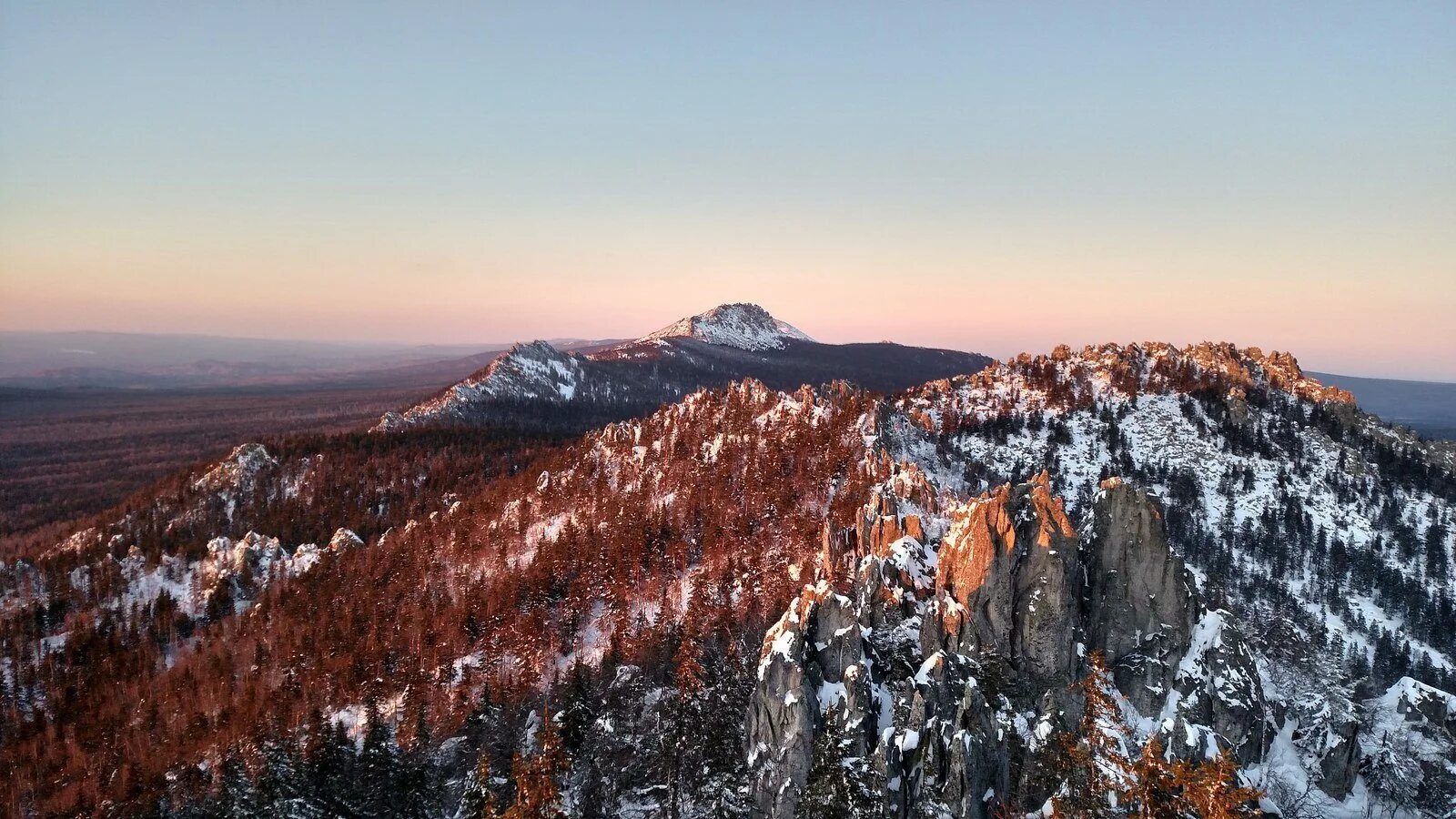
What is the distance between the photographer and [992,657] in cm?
5038

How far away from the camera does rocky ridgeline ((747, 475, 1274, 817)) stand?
46.7 m

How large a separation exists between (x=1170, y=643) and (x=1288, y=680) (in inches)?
949

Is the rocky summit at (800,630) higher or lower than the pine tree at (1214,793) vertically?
lower

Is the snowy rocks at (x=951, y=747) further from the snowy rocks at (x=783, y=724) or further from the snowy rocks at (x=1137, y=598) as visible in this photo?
the snowy rocks at (x=1137, y=598)

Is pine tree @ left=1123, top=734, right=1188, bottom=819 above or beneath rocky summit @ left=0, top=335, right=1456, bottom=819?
above

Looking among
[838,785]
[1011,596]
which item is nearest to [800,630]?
[838,785]

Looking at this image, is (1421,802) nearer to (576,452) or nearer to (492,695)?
(492,695)

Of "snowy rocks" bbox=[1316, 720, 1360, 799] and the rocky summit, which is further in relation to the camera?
"snowy rocks" bbox=[1316, 720, 1360, 799]

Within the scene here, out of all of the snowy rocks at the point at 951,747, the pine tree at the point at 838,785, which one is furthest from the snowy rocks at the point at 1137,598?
the pine tree at the point at 838,785

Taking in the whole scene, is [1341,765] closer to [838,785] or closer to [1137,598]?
[1137,598]

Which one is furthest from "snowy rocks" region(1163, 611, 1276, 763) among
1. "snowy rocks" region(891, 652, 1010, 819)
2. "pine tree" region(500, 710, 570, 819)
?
"pine tree" region(500, 710, 570, 819)

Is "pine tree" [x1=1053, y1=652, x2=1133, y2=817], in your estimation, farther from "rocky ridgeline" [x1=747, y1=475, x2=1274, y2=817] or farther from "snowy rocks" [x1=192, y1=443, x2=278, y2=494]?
"snowy rocks" [x1=192, y1=443, x2=278, y2=494]

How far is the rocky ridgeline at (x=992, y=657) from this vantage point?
46.7 meters

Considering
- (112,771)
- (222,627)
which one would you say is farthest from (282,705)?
(222,627)
